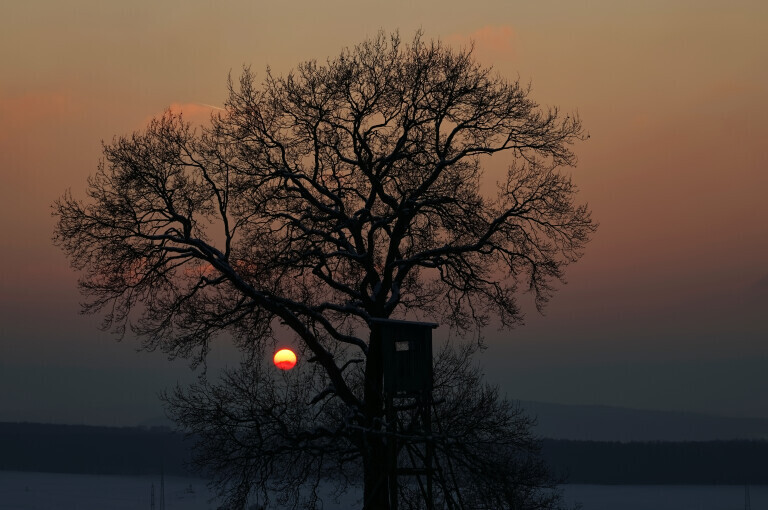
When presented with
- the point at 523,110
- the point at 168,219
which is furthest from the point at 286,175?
the point at 523,110

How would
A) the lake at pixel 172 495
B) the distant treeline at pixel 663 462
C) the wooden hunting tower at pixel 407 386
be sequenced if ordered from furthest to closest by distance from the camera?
the distant treeline at pixel 663 462, the lake at pixel 172 495, the wooden hunting tower at pixel 407 386

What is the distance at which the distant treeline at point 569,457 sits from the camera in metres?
166

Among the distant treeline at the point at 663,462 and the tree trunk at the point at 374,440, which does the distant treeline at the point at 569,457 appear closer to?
the distant treeline at the point at 663,462

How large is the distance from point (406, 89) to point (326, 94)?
2.06 meters

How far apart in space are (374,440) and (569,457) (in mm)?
147454

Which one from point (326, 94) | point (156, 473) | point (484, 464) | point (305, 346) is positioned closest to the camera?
point (484, 464)

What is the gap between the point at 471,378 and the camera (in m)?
25.5

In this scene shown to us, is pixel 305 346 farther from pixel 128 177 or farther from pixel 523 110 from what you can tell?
pixel 523 110

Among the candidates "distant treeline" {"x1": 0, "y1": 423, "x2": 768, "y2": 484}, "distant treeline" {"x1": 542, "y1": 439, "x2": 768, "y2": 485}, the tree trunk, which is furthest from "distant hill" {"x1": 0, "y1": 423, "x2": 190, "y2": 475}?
the tree trunk

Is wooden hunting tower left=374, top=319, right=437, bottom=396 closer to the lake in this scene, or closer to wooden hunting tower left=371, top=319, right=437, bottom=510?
wooden hunting tower left=371, top=319, right=437, bottom=510

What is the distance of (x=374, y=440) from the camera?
23.1 meters

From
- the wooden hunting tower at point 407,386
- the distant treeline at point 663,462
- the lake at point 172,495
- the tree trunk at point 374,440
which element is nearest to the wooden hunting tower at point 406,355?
the wooden hunting tower at point 407,386

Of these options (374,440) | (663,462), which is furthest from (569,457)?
(374,440)

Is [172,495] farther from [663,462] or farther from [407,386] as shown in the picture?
[407,386]
